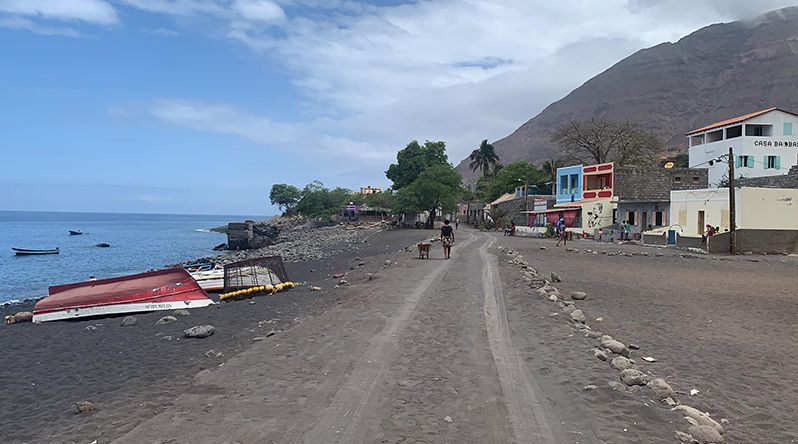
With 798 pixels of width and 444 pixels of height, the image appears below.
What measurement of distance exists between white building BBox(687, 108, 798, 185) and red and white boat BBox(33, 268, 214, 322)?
157 feet

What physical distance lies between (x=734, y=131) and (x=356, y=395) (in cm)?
5931

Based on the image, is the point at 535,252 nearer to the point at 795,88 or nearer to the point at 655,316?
the point at 655,316

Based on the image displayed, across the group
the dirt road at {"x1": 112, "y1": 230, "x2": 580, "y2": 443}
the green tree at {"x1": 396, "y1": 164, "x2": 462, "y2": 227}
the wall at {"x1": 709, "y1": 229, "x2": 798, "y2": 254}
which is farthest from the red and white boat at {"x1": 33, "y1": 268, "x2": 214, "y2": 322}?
the green tree at {"x1": 396, "y1": 164, "x2": 462, "y2": 227}

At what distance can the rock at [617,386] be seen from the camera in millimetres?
6410

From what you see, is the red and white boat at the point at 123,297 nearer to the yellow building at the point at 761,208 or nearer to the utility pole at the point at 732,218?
the utility pole at the point at 732,218

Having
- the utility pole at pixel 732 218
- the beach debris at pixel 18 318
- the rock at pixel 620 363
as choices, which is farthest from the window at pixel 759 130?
the beach debris at pixel 18 318

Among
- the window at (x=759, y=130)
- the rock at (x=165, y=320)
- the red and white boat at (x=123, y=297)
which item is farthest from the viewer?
the window at (x=759, y=130)

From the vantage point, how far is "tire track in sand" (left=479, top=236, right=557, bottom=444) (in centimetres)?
511

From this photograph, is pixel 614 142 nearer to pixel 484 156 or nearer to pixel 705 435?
pixel 484 156

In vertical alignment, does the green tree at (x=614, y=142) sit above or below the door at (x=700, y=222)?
above

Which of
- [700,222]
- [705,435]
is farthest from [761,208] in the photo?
[705,435]

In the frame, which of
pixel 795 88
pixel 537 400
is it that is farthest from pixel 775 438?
pixel 795 88

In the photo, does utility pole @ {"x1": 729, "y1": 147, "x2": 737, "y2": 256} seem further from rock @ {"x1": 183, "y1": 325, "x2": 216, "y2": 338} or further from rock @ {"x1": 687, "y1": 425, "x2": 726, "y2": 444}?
rock @ {"x1": 687, "y1": 425, "x2": 726, "y2": 444}

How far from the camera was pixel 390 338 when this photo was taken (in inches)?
351
